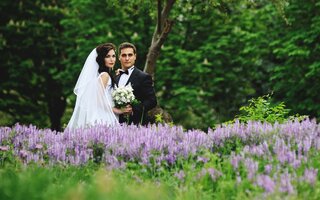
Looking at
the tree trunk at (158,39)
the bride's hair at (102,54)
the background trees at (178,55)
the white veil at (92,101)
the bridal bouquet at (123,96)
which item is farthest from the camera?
the background trees at (178,55)

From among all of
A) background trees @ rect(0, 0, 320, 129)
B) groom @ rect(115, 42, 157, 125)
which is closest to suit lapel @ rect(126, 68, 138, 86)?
groom @ rect(115, 42, 157, 125)

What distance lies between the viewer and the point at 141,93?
9.72 metres

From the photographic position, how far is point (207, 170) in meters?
5.47

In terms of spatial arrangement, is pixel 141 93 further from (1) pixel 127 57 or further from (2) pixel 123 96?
(2) pixel 123 96

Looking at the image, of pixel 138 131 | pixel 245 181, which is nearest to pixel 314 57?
pixel 138 131

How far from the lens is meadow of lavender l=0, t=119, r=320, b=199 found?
496cm

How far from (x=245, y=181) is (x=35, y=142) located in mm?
2861

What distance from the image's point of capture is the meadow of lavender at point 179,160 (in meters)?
4.96

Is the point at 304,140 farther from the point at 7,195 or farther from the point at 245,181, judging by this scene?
the point at 7,195

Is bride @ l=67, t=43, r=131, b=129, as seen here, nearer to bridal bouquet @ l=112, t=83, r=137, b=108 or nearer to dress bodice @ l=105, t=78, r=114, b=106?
dress bodice @ l=105, t=78, r=114, b=106

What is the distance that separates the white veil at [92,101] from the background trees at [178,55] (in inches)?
362

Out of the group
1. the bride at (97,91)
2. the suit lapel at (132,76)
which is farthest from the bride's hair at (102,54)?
the suit lapel at (132,76)

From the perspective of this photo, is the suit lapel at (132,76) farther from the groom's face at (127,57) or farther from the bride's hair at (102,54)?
the bride's hair at (102,54)

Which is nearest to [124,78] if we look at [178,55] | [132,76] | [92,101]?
[132,76]
